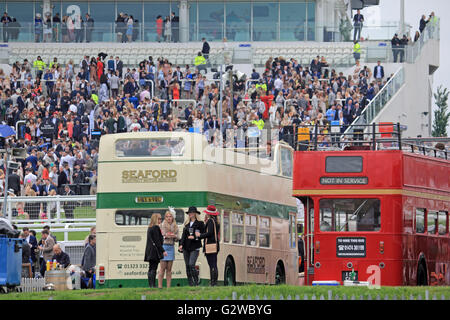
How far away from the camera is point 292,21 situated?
68.2m

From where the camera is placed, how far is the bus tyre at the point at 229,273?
2836 cm

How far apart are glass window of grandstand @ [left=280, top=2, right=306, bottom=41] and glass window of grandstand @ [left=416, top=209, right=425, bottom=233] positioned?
39238mm

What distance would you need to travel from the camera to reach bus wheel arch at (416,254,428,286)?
2778cm

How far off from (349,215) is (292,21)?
41.7 metres

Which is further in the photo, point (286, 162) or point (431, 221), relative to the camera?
point (286, 162)

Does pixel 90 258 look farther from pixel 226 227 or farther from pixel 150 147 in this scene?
pixel 150 147

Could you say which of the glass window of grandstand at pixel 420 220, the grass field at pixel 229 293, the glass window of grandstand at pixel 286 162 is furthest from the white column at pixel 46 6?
the grass field at pixel 229 293

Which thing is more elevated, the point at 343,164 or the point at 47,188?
the point at 343,164

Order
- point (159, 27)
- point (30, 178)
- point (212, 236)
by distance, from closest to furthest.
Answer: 1. point (212, 236)
2. point (30, 178)
3. point (159, 27)

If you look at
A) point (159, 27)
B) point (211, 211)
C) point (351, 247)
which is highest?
point (159, 27)

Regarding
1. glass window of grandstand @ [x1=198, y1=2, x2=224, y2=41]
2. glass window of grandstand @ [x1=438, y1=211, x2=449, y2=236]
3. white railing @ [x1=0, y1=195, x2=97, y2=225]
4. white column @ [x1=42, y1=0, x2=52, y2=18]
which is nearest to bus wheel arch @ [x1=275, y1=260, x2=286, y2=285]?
glass window of grandstand @ [x1=438, y1=211, x2=449, y2=236]

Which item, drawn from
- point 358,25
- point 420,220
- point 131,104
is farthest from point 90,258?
point 358,25

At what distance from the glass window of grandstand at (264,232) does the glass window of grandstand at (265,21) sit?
118 ft

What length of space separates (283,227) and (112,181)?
22.7 feet
